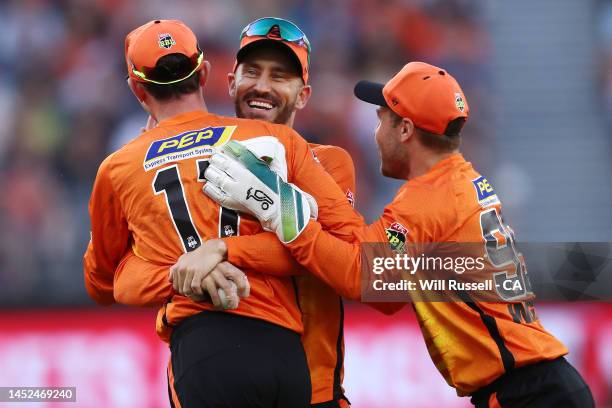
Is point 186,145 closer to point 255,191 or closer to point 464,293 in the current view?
point 255,191

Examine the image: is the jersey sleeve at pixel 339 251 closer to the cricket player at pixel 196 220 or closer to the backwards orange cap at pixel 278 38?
the cricket player at pixel 196 220

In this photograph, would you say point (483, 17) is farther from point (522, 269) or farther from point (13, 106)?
point (522, 269)

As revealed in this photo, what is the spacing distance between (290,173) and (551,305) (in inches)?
136

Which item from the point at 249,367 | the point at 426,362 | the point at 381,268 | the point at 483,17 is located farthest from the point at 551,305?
the point at 483,17

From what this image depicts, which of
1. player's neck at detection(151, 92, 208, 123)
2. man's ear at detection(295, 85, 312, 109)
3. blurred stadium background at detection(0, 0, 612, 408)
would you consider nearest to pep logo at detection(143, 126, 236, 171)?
player's neck at detection(151, 92, 208, 123)

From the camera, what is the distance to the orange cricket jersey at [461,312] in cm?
412

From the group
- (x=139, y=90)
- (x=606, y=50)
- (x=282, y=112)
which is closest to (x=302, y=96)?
(x=282, y=112)

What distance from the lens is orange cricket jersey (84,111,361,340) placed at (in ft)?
12.4

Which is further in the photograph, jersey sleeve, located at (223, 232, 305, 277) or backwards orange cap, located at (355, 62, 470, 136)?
backwards orange cap, located at (355, 62, 470, 136)

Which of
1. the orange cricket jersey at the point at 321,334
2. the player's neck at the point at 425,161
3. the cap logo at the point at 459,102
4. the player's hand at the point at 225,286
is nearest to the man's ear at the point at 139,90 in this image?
the player's hand at the point at 225,286

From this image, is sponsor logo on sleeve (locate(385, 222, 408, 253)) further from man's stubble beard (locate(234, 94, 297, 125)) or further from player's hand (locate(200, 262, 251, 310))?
man's stubble beard (locate(234, 94, 297, 125))

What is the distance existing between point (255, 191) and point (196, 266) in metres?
0.36

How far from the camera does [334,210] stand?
3998 mm

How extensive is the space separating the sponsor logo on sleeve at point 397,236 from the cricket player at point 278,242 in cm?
37
